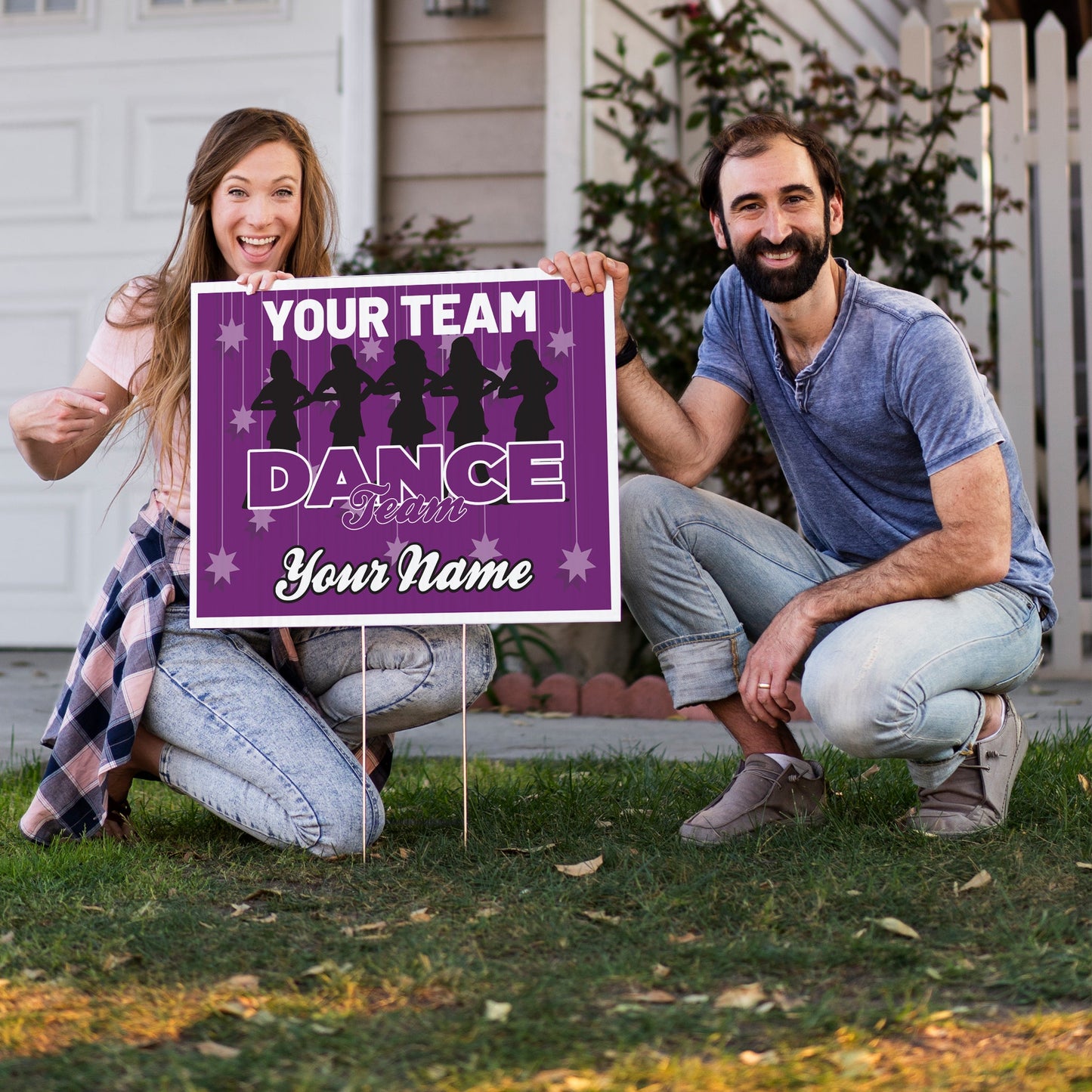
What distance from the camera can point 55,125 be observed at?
5336 mm

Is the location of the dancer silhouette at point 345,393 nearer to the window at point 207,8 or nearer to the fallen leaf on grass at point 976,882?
the fallen leaf on grass at point 976,882

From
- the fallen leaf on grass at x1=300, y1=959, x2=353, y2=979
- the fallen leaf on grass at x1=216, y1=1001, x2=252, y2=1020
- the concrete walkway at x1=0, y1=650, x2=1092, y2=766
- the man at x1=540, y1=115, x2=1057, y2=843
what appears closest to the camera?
the fallen leaf on grass at x1=216, y1=1001, x2=252, y2=1020

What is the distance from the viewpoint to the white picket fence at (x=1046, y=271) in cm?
498

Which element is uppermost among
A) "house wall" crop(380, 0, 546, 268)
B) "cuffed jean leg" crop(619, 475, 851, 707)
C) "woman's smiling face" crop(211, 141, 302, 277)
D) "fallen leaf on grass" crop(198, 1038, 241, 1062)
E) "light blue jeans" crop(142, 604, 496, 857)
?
"house wall" crop(380, 0, 546, 268)

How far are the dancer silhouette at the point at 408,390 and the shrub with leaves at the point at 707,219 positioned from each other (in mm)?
2214

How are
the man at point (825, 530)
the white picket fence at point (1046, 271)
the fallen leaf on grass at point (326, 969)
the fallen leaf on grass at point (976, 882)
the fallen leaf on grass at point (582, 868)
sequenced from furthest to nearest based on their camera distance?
the white picket fence at point (1046, 271) < the man at point (825, 530) < the fallen leaf on grass at point (582, 868) < the fallen leaf on grass at point (976, 882) < the fallen leaf on grass at point (326, 969)

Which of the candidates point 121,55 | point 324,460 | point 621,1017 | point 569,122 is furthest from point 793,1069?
point 121,55

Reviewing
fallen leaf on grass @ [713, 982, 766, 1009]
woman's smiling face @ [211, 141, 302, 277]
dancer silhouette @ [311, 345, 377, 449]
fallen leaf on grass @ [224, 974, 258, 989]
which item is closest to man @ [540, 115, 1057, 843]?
dancer silhouette @ [311, 345, 377, 449]

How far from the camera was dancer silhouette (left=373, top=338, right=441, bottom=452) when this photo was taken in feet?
8.22

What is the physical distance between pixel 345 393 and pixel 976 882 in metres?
1.34

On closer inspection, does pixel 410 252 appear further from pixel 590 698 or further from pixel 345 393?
pixel 345 393

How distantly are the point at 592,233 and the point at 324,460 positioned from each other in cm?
238

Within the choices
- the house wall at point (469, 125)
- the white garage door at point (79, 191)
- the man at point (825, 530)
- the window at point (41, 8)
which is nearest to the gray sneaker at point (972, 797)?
the man at point (825, 530)

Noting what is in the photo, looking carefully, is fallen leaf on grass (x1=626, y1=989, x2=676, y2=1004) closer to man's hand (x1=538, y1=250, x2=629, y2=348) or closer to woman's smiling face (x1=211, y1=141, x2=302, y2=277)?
man's hand (x1=538, y1=250, x2=629, y2=348)
